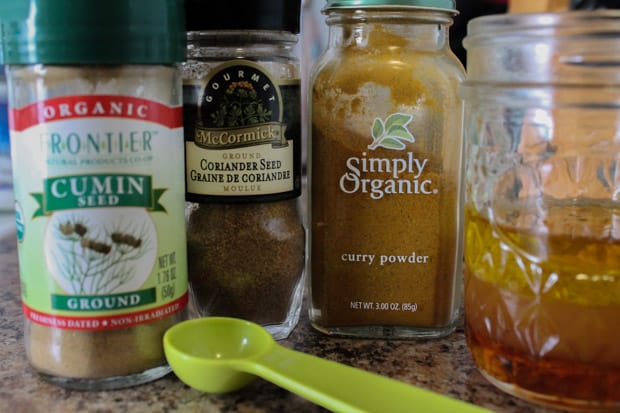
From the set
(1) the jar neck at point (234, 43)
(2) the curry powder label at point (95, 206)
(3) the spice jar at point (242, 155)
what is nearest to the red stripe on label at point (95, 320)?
(2) the curry powder label at point (95, 206)

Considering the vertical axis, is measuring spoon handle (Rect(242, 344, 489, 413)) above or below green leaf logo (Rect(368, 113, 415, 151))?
below

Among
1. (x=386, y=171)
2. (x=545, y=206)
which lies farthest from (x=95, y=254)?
(x=545, y=206)

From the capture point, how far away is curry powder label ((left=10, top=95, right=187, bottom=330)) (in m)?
0.51

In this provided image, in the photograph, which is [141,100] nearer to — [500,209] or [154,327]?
[154,327]

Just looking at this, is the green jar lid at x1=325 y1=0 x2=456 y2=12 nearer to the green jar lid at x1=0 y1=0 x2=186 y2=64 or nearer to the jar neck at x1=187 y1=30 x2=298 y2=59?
the jar neck at x1=187 y1=30 x2=298 y2=59

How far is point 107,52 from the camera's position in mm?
499

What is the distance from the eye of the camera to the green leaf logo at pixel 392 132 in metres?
0.62

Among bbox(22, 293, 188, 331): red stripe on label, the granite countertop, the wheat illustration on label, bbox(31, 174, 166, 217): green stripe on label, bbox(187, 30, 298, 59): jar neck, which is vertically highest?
bbox(187, 30, 298, 59): jar neck

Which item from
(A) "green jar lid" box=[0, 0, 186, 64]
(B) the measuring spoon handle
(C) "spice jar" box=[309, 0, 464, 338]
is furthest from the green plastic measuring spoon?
(A) "green jar lid" box=[0, 0, 186, 64]

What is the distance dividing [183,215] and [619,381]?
0.37m

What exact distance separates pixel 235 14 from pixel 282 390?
0.32 meters

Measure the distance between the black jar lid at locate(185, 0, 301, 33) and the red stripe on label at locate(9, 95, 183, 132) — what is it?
108mm

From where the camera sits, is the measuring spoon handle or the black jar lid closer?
the measuring spoon handle

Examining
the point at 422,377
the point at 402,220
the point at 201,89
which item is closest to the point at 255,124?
the point at 201,89
